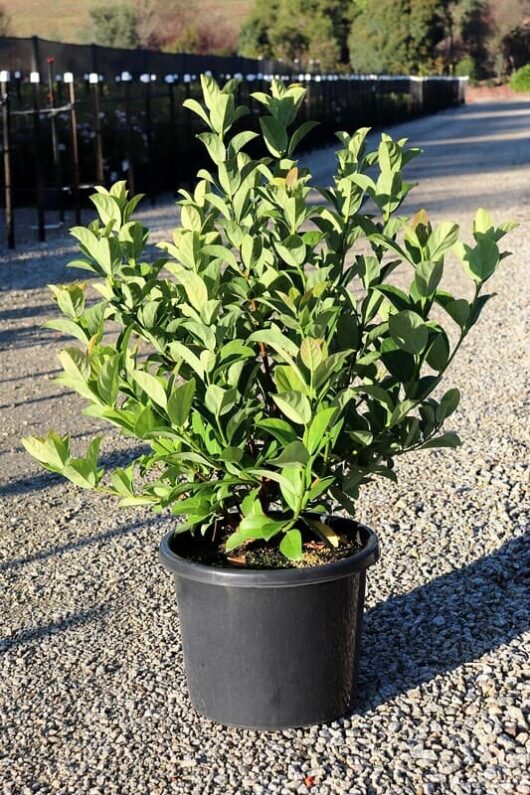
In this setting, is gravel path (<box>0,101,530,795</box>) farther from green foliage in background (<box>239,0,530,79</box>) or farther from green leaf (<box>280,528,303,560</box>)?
green foliage in background (<box>239,0,530,79</box>)

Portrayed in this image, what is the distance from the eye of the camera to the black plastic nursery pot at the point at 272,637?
2.87m

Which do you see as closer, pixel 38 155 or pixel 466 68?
pixel 38 155

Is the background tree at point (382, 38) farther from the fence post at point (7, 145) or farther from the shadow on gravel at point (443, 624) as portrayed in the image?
the shadow on gravel at point (443, 624)

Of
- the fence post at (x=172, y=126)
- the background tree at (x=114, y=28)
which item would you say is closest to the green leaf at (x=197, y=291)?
the fence post at (x=172, y=126)

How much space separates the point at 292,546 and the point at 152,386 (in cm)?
48

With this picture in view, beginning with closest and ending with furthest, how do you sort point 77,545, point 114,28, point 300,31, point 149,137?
point 77,545 < point 149,137 < point 114,28 < point 300,31

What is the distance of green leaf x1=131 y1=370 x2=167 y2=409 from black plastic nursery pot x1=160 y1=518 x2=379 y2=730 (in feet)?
1.44

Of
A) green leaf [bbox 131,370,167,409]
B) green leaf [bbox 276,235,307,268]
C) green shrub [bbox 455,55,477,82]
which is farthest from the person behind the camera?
green shrub [bbox 455,55,477,82]

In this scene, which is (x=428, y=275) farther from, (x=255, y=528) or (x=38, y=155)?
(x=38, y=155)

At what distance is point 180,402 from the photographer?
2707 millimetres

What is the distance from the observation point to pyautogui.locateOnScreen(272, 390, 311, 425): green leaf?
104 inches

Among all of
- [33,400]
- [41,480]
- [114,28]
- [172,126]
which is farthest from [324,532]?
[114,28]

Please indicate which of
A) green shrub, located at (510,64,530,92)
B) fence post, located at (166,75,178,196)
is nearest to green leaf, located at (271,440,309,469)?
fence post, located at (166,75,178,196)

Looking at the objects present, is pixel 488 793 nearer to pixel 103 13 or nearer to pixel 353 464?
pixel 353 464
